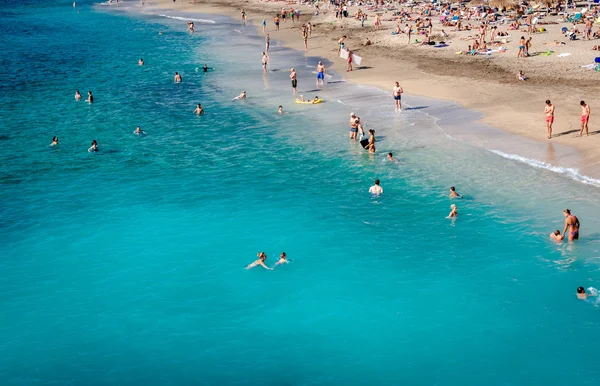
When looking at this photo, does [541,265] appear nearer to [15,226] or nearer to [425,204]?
[425,204]

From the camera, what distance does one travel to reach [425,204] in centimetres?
2605

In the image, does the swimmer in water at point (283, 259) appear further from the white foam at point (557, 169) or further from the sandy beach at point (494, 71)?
the sandy beach at point (494, 71)

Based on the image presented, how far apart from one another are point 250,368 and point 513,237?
11.6 metres

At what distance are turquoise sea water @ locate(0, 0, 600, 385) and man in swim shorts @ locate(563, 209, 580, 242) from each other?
0.43 metres

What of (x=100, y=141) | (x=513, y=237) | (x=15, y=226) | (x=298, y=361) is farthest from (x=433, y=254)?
(x=100, y=141)

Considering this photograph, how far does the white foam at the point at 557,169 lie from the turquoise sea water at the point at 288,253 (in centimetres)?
37

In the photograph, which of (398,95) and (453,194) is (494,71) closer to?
(398,95)

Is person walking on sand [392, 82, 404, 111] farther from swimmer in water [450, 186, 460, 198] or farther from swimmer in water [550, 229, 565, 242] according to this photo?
swimmer in water [550, 229, 565, 242]

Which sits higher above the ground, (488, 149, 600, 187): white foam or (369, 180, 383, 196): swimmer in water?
(488, 149, 600, 187): white foam

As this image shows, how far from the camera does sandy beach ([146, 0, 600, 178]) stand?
3344 cm

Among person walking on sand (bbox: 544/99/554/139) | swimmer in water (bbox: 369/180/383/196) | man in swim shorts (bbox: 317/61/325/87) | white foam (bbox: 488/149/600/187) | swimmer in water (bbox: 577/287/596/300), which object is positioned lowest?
swimmer in water (bbox: 577/287/596/300)

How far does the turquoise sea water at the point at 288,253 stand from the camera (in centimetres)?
1753

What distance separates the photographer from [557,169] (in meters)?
27.8

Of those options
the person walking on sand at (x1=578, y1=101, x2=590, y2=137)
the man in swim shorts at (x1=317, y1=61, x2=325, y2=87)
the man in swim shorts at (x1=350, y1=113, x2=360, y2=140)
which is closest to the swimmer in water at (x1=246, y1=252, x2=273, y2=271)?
the man in swim shorts at (x1=350, y1=113, x2=360, y2=140)
